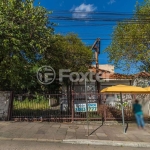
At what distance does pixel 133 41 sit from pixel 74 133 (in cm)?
824

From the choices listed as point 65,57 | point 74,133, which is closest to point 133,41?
point 65,57

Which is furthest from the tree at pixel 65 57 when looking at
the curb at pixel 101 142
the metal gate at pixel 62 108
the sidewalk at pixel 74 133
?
the curb at pixel 101 142

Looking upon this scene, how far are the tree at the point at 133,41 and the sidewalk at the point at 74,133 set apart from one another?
5365 millimetres

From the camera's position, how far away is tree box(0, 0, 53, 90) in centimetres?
1014

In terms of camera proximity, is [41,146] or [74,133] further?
[74,133]

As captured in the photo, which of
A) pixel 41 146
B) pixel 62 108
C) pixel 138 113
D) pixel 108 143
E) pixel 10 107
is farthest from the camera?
pixel 62 108

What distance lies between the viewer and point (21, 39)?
10586 millimetres

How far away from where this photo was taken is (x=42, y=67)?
460 inches

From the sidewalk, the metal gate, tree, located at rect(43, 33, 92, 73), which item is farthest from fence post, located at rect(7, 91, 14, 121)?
tree, located at rect(43, 33, 92, 73)

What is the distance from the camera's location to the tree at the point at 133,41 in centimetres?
1363

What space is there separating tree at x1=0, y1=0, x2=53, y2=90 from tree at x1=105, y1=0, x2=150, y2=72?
18.4 ft

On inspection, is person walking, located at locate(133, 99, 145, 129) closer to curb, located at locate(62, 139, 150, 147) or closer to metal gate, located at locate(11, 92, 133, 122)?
metal gate, located at locate(11, 92, 133, 122)

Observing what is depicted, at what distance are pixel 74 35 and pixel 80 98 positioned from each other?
11.6 meters

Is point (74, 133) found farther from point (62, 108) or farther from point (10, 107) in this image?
point (10, 107)
